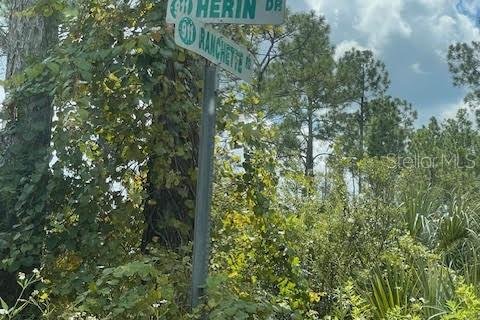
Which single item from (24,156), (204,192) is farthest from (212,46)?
(24,156)

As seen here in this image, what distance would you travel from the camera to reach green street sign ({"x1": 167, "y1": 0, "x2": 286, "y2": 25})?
79.0 inches

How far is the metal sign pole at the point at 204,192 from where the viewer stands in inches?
76.3

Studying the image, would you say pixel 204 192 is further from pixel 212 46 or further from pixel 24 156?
pixel 24 156

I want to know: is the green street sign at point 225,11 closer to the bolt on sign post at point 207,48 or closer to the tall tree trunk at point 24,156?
the bolt on sign post at point 207,48

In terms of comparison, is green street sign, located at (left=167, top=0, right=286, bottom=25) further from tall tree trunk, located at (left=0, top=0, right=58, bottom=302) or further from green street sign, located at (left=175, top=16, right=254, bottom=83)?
tall tree trunk, located at (left=0, top=0, right=58, bottom=302)

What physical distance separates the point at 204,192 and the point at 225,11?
58 centimetres

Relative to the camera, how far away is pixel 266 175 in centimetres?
310

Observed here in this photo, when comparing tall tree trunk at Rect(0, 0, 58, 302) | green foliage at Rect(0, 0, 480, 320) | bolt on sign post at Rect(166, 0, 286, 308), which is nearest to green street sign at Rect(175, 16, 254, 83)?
bolt on sign post at Rect(166, 0, 286, 308)

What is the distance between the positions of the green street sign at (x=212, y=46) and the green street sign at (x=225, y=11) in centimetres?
5

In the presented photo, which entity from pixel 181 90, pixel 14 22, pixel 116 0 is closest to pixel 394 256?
pixel 181 90

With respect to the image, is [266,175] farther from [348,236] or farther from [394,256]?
[348,236]

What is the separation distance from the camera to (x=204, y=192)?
1.94 m

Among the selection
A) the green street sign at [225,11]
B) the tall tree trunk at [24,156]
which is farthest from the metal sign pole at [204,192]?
the tall tree trunk at [24,156]

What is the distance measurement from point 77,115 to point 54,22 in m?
1.55
